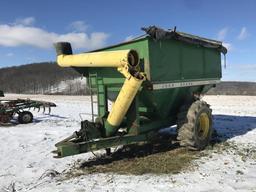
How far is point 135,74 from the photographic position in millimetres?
7879

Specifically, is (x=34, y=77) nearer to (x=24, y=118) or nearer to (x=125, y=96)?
(x=24, y=118)

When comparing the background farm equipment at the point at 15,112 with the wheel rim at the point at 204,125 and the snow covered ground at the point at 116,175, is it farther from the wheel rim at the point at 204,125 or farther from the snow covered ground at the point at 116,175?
the wheel rim at the point at 204,125

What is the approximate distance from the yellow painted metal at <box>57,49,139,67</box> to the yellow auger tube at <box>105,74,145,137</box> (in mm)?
366

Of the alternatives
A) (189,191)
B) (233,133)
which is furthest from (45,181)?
(233,133)

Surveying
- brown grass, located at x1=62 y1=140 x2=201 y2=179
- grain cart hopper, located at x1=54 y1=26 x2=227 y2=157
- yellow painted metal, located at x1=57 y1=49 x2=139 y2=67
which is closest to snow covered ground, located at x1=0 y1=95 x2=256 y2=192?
brown grass, located at x1=62 y1=140 x2=201 y2=179

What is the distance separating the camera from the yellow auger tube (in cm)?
785

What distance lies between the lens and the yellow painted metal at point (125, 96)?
25.7 ft

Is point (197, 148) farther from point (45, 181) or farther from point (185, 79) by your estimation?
point (45, 181)

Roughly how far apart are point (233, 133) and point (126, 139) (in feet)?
15.5

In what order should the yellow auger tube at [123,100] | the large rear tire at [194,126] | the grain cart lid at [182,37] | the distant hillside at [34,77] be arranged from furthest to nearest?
1. the distant hillside at [34,77]
2. the large rear tire at [194,126]
3. the grain cart lid at [182,37]
4. the yellow auger tube at [123,100]

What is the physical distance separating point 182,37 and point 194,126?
2243 mm

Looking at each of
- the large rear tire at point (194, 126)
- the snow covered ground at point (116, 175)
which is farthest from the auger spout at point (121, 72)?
the large rear tire at point (194, 126)

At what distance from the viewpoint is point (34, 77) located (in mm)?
112125

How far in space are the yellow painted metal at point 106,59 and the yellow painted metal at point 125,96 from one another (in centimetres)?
24
